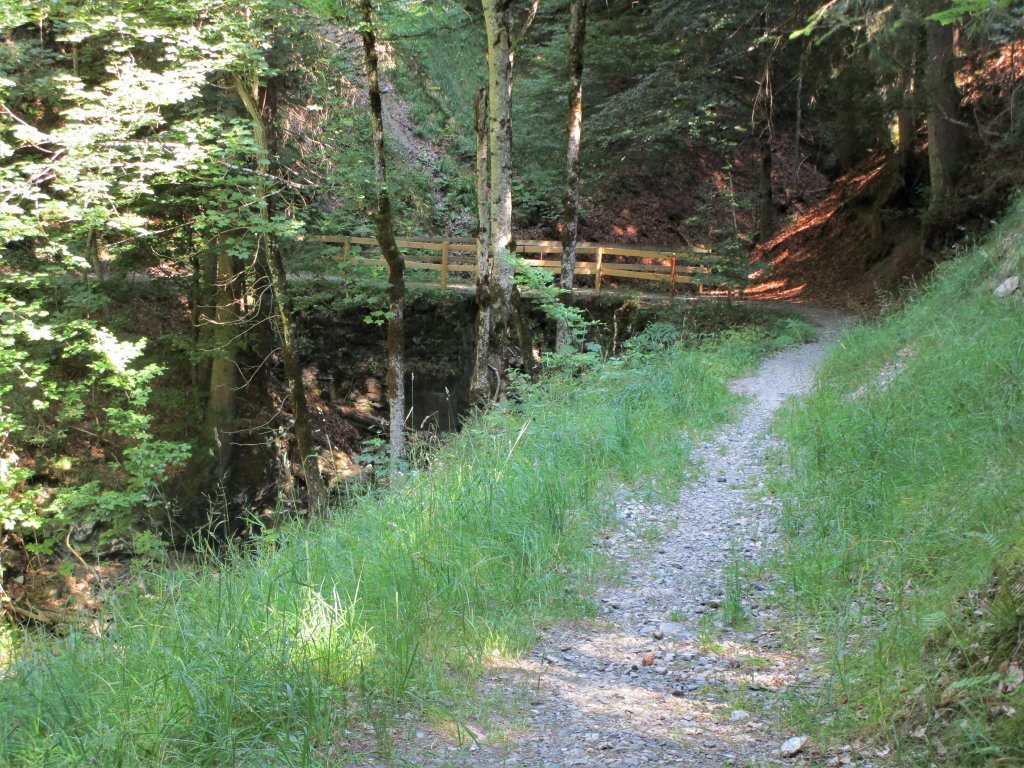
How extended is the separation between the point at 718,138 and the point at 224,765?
19864 millimetres

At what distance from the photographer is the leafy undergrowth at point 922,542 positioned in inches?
106

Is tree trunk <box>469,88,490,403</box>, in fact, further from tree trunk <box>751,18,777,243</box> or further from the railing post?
tree trunk <box>751,18,777,243</box>

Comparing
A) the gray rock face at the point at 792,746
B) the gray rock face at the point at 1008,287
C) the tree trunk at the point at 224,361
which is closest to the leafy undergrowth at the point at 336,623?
the gray rock face at the point at 792,746

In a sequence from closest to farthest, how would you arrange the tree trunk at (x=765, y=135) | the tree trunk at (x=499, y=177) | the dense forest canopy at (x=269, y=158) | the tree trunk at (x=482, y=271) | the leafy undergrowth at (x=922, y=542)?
the leafy undergrowth at (x=922, y=542) < the dense forest canopy at (x=269, y=158) < the tree trunk at (x=499, y=177) < the tree trunk at (x=482, y=271) < the tree trunk at (x=765, y=135)

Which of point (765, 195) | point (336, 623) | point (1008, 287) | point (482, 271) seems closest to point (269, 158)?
point (482, 271)

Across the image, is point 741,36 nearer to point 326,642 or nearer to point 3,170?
point 3,170

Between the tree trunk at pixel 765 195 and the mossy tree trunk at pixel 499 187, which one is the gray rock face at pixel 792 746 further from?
the tree trunk at pixel 765 195

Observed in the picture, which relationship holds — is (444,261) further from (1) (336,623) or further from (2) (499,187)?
(1) (336,623)

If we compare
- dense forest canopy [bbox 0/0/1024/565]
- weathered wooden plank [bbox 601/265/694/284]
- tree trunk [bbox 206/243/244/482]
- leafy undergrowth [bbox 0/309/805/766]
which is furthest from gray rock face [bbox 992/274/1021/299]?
tree trunk [bbox 206/243/244/482]

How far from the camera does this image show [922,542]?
409 centimetres

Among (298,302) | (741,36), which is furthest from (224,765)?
(741,36)

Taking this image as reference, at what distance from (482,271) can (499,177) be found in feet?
6.45

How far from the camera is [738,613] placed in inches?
163

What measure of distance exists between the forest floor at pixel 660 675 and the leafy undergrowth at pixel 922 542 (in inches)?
7.9
